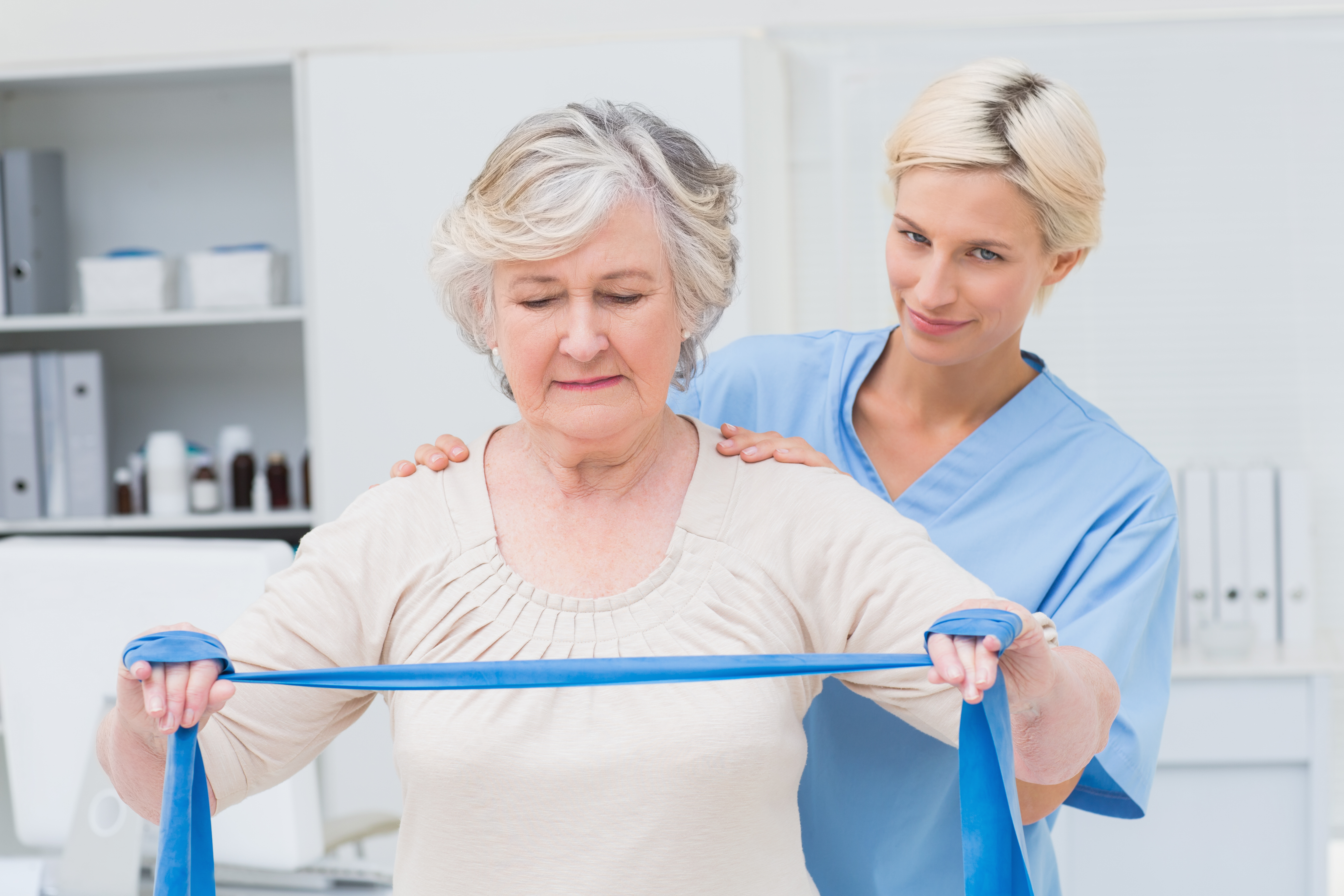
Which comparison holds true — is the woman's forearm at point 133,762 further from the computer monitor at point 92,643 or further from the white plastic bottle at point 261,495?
the white plastic bottle at point 261,495

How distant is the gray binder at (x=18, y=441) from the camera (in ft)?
9.03

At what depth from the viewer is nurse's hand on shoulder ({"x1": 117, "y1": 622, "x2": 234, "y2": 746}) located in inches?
34.2

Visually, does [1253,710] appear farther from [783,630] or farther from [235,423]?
[235,423]

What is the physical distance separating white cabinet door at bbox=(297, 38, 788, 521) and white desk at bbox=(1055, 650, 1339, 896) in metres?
1.28

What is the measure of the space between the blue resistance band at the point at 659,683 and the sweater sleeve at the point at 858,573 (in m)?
0.07

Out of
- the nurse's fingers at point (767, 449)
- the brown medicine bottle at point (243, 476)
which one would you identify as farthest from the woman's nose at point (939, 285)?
the brown medicine bottle at point (243, 476)

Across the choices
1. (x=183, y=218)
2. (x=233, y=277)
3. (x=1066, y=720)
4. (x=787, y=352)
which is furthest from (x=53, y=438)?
(x=1066, y=720)

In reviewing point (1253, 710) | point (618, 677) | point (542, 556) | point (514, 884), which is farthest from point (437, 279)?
point (1253, 710)

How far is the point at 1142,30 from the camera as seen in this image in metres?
2.77

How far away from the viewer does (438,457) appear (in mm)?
1089

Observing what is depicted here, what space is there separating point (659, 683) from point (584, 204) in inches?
14.7

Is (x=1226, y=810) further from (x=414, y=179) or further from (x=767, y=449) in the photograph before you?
(x=414, y=179)

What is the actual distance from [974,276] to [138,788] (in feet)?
2.99

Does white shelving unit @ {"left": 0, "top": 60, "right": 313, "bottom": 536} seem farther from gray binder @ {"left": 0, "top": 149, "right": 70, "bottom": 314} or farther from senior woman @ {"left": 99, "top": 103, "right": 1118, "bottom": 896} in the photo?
senior woman @ {"left": 99, "top": 103, "right": 1118, "bottom": 896}
